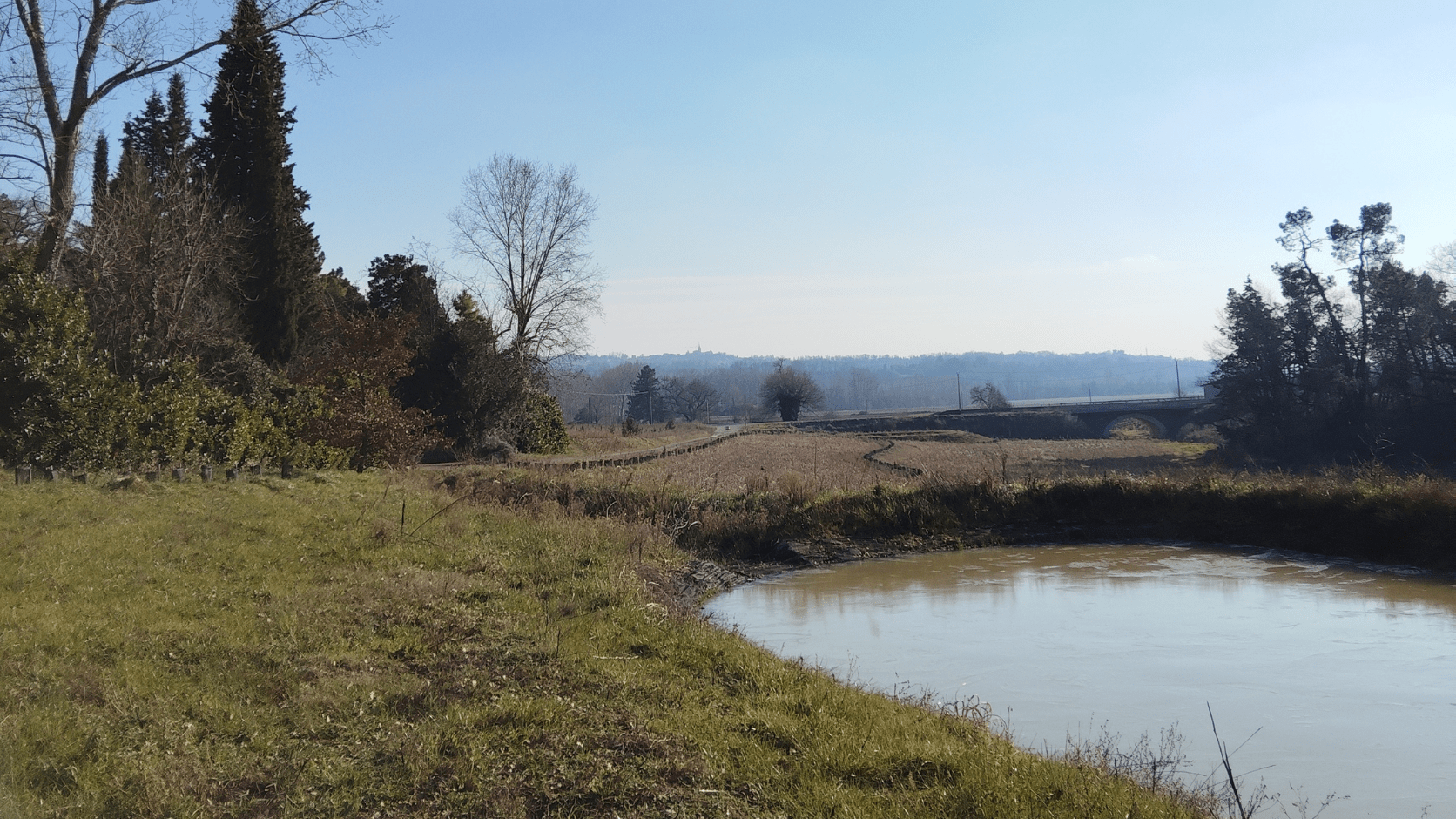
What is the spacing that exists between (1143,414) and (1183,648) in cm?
7140

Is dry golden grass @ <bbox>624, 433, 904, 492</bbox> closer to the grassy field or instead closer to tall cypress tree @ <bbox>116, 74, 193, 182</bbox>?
the grassy field

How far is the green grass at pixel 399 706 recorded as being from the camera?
513 centimetres

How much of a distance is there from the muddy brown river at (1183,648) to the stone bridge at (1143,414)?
62031 mm

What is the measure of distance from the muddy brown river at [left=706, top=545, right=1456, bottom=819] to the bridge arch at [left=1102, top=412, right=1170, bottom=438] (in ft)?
205

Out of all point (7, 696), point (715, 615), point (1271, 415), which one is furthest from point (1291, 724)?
point (1271, 415)

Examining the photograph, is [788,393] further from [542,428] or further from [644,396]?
[542,428]

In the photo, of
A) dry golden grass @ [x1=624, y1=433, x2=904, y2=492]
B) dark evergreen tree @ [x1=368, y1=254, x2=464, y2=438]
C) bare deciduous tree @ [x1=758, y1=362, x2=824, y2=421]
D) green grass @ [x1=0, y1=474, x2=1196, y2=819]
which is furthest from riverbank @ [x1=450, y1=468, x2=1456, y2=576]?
bare deciduous tree @ [x1=758, y1=362, x2=824, y2=421]

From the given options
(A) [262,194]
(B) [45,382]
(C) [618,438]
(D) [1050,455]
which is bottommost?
(D) [1050,455]

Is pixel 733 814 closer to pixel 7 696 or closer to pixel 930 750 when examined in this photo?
pixel 930 750

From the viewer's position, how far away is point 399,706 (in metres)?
6.59

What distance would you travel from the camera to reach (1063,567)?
1778 cm

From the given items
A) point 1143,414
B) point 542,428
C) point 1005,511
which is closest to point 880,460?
point 542,428

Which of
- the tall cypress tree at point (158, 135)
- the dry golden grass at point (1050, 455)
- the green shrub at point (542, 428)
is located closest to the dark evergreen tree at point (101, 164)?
the tall cypress tree at point (158, 135)

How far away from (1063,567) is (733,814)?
14201mm
